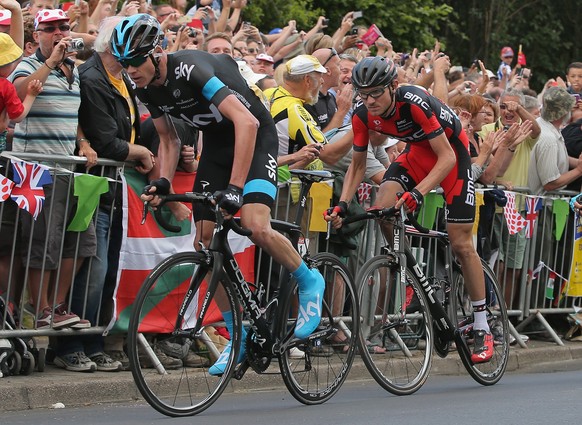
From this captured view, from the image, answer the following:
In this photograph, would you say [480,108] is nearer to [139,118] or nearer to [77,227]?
[139,118]

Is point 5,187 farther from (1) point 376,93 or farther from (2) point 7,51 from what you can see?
(1) point 376,93

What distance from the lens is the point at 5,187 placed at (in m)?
8.49

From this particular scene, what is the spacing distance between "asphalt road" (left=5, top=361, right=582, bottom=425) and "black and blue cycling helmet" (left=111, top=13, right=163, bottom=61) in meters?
2.11

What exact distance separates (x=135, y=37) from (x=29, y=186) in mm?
1703

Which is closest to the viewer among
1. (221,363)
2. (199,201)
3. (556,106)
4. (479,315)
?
(199,201)

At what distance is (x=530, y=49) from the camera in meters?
33.2

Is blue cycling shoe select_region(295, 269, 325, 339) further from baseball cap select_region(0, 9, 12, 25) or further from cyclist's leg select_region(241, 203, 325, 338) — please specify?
baseball cap select_region(0, 9, 12, 25)

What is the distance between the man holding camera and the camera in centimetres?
885

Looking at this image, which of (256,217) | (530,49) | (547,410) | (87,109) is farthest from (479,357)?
(530,49)

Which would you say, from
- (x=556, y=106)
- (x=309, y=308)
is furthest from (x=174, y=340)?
(x=556, y=106)

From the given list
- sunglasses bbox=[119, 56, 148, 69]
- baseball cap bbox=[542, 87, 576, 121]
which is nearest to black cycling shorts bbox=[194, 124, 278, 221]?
sunglasses bbox=[119, 56, 148, 69]

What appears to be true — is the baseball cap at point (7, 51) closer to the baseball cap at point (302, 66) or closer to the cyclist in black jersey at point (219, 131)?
the cyclist in black jersey at point (219, 131)

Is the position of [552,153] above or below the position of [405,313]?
above

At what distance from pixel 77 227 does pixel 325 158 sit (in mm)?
2556
